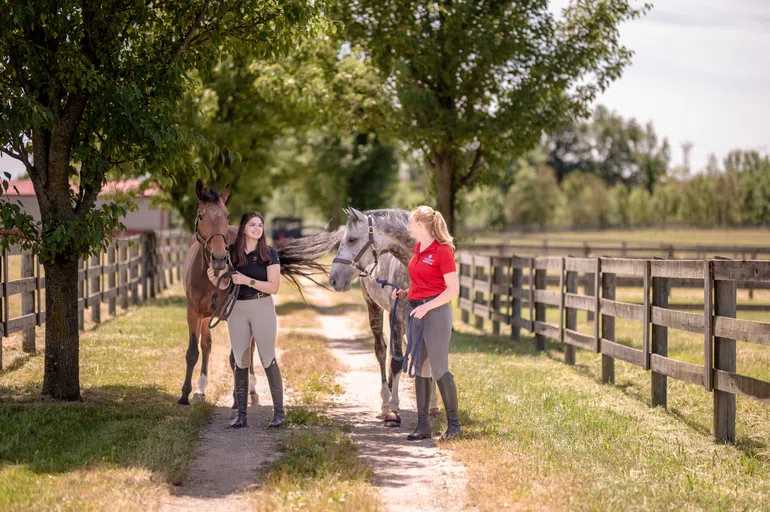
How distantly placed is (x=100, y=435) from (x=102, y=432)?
4.4 inches

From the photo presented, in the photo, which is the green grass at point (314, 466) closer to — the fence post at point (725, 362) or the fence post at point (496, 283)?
the fence post at point (725, 362)

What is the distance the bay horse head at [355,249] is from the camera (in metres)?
7.16

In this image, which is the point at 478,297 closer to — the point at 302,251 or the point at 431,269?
the point at 302,251

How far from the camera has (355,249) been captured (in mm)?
7312

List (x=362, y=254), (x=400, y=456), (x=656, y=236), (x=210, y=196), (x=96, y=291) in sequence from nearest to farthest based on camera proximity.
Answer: (x=400, y=456)
(x=362, y=254)
(x=210, y=196)
(x=96, y=291)
(x=656, y=236)

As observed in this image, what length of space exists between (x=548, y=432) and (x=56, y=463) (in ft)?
12.2

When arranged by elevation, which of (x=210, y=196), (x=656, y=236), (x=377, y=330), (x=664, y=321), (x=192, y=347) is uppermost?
(x=656, y=236)

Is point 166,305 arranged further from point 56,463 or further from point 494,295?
point 56,463

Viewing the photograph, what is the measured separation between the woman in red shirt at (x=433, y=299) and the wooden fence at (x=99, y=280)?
3437 mm

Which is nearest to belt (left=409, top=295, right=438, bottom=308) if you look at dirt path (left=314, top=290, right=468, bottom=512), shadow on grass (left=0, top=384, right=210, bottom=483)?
dirt path (left=314, top=290, right=468, bottom=512)

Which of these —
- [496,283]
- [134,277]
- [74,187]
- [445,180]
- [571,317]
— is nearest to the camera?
[571,317]

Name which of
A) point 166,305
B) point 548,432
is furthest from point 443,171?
point 548,432

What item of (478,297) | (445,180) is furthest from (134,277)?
(478,297)

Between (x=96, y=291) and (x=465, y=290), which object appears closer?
(x=96, y=291)
